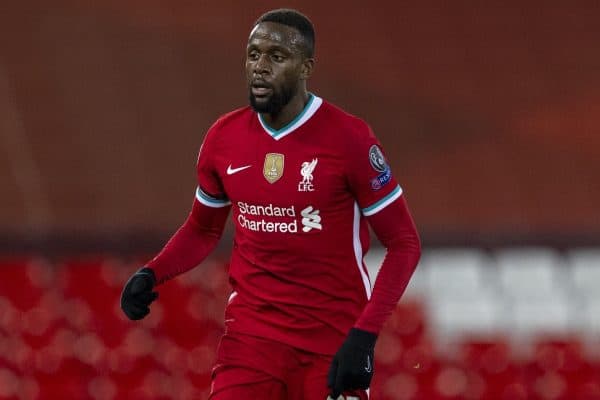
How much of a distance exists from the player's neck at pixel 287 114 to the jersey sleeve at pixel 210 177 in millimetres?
179

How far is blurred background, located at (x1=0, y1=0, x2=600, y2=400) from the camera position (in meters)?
8.55

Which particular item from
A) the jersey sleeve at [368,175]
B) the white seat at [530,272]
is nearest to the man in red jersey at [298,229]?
the jersey sleeve at [368,175]

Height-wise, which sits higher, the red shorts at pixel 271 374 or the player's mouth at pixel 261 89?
the player's mouth at pixel 261 89

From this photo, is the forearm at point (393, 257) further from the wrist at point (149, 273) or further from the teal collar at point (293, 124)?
the wrist at point (149, 273)

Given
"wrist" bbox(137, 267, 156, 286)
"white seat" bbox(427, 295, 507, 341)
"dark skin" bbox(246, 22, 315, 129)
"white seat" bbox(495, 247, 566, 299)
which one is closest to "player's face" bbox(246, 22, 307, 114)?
"dark skin" bbox(246, 22, 315, 129)

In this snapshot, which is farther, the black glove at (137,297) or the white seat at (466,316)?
the white seat at (466,316)

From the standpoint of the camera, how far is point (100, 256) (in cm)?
945

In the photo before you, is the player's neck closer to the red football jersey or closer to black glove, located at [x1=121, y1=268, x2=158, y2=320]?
the red football jersey

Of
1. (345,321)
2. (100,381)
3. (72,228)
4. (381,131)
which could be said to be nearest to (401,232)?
(345,321)

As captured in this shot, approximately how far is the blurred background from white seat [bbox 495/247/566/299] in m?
0.01

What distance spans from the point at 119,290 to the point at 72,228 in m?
1.68

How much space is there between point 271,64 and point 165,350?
15.7 ft

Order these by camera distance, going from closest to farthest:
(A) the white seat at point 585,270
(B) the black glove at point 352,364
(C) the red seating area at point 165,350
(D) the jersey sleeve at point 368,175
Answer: (B) the black glove at point 352,364 < (D) the jersey sleeve at point 368,175 < (C) the red seating area at point 165,350 < (A) the white seat at point 585,270

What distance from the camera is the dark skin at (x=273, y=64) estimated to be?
159 inches
